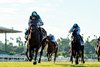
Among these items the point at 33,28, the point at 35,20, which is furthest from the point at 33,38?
the point at 35,20

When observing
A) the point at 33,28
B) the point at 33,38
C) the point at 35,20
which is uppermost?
the point at 35,20

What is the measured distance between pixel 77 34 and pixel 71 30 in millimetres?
596

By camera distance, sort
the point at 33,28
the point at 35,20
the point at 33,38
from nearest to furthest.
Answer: the point at 33,28
the point at 33,38
the point at 35,20

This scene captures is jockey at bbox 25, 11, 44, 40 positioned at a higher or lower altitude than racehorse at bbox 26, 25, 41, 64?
higher

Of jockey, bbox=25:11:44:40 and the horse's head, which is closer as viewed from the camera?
the horse's head

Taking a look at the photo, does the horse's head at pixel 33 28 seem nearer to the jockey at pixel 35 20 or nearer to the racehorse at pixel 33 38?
the racehorse at pixel 33 38

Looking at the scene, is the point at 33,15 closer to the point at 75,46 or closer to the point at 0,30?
the point at 75,46

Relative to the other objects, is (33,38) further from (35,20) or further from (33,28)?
(35,20)

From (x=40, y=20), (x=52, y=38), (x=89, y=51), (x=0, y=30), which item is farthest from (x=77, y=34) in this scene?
(x=89, y=51)

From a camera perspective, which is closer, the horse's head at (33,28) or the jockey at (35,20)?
the horse's head at (33,28)

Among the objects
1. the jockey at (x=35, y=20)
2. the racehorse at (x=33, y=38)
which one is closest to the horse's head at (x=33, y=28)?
the racehorse at (x=33, y=38)

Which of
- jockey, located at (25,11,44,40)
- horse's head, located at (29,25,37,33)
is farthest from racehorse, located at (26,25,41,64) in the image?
jockey, located at (25,11,44,40)

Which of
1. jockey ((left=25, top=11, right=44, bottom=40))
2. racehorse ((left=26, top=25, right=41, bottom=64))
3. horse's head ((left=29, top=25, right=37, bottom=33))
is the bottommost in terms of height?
racehorse ((left=26, top=25, right=41, bottom=64))

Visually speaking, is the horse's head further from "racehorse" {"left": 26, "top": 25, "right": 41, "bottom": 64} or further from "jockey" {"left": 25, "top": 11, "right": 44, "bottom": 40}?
"jockey" {"left": 25, "top": 11, "right": 44, "bottom": 40}
